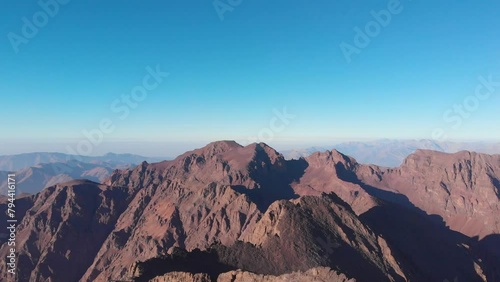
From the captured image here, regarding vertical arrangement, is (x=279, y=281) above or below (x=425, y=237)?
above

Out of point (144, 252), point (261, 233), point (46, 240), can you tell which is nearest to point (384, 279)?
point (261, 233)

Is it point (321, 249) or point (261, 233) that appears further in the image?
point (261, 233)

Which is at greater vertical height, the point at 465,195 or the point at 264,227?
the point at 264,227

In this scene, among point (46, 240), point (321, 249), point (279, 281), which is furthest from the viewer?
point (46, 240)

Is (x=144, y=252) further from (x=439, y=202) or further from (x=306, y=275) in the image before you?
(x=439, y=202)

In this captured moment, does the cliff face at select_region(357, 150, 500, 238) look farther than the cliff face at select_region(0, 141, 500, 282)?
Yes

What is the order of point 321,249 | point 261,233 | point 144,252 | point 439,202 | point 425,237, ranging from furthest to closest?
point 439,202
point 144,252
point 425,237
point 261,233
point 321,249

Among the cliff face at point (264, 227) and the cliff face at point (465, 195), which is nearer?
the cliff face at point (264, 227)

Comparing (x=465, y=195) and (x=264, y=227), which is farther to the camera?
(x=465, y=195)
